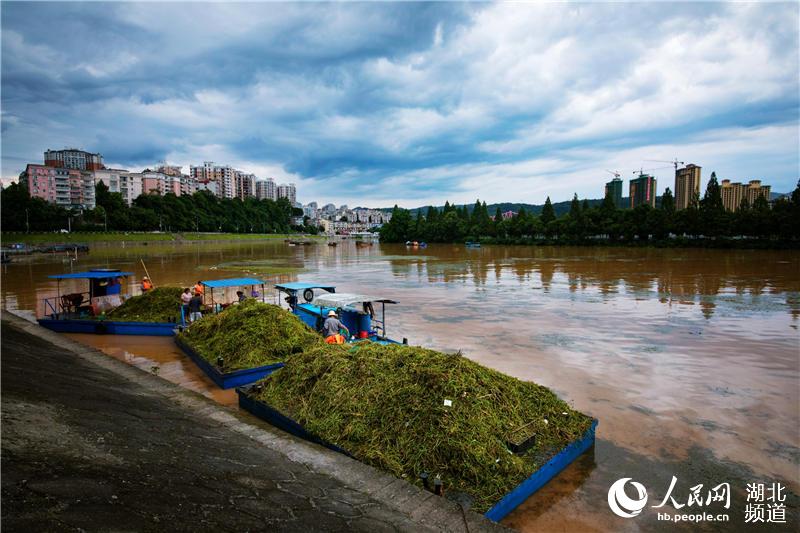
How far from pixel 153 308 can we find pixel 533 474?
16966 millimetres

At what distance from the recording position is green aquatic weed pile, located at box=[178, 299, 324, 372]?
1162cm

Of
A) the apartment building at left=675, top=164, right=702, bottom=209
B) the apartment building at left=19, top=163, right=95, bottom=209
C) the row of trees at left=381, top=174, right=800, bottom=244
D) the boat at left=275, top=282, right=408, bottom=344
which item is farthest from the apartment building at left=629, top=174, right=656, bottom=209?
the apartment building at left=19, top=163, right=95, bottom=209

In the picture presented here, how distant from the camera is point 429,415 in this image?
6.79 metres

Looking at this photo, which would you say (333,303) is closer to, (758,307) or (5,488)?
(5,488)

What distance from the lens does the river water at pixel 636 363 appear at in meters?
7.34

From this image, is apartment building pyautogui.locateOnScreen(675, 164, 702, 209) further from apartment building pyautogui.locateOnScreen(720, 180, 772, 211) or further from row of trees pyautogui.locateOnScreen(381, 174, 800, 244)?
row of trees pyautogui.locateOnScreen(381, 174, 800, 244)

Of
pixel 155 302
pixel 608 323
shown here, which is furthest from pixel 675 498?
pixel 155 302

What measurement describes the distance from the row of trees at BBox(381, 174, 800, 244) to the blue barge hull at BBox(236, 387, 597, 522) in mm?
76743

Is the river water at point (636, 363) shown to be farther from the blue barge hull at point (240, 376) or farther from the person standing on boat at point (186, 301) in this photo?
the person standing on boat at point (186, 301)

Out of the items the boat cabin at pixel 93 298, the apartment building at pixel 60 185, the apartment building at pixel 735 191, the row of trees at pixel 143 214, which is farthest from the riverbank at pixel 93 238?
the apartment building at pixel 735 191

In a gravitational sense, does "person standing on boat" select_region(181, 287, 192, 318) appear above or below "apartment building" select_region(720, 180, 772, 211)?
below

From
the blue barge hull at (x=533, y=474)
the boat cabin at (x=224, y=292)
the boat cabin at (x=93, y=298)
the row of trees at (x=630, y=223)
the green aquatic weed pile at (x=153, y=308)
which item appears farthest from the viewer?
the row of trees at (x=630, y=223)

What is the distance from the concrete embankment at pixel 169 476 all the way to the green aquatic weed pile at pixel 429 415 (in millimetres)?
494

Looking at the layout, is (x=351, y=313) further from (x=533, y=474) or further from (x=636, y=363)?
(x=636, y=363)
